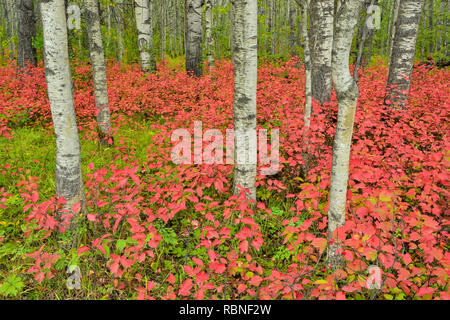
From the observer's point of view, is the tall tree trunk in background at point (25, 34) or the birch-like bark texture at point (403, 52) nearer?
the birch-like bark texture at point (403, 52)

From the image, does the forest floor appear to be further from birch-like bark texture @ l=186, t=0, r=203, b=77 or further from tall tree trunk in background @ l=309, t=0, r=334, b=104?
birch-like bark texture @ l=186, t=0, r=203, b=77

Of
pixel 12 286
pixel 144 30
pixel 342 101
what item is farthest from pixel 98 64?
pixel 342 101

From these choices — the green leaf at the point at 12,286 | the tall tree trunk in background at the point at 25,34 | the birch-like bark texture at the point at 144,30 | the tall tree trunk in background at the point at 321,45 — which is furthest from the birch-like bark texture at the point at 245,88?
the tall tree trunk in background at the point at 25,34

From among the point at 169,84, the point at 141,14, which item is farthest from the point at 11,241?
the point at 141,14

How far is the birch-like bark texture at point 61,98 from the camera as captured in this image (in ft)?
8.45

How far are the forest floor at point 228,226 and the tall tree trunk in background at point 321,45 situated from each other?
43 centimetres

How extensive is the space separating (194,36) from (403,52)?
654cm

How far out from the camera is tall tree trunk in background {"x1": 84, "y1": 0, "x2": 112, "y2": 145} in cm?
475

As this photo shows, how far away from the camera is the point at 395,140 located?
13.4 ft

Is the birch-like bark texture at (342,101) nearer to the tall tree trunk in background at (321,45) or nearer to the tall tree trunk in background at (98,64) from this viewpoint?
the tall tree trunk in background at (321,45)

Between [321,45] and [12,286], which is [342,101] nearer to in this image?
[321,45]

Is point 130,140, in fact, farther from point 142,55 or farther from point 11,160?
point 142,55

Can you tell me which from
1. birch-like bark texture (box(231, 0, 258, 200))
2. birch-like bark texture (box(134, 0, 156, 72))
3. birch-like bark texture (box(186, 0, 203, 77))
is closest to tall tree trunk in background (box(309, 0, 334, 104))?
birch-like bark texture (box(231, 0, 258, 200))

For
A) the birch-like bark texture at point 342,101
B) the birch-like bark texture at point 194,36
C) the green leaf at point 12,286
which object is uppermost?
the birch-like bark texture at point 194,36
